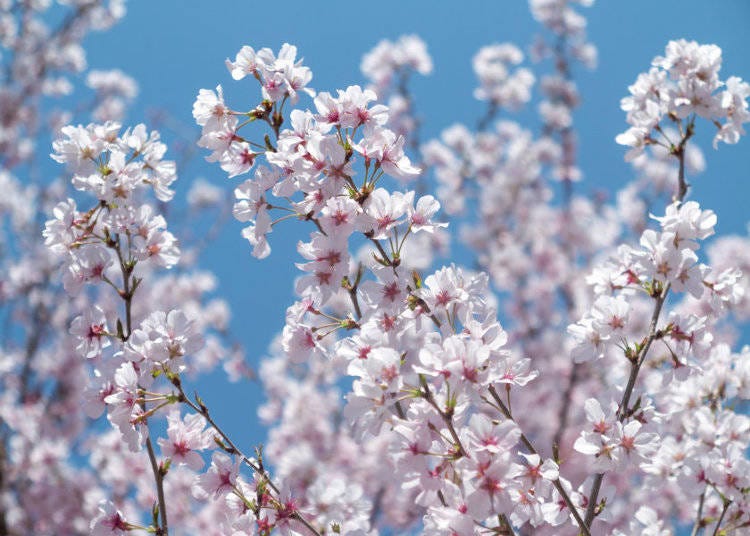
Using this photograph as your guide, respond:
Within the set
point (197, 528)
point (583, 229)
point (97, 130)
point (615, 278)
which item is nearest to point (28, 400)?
A: point (197, 528)

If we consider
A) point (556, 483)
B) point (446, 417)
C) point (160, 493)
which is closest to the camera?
point (446, 417)

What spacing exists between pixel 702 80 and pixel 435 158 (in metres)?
6.67

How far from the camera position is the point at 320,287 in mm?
2072

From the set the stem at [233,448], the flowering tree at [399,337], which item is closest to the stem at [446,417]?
the flowering tree at [399,337]

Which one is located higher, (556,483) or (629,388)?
(629,388)

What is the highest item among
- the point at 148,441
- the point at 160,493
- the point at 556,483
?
the point at 148,441

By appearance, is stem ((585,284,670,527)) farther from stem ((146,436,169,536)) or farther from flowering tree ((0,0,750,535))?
stem ((146,436,169,536))

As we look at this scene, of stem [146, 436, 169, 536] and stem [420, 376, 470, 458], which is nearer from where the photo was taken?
stem [420, 376, 470, 458]

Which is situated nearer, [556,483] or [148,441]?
[556,483]

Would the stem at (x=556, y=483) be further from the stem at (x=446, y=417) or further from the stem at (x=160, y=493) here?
the stem at (x=160, y=493)

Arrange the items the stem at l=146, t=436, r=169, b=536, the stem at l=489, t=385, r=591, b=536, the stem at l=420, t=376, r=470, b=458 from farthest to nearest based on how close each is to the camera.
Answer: the stem at l=146, t=436, r=169, b=536 < the stem at l=489, t=385, r=591, b=536 < the stem at l=420, t=376, r=470, b=458

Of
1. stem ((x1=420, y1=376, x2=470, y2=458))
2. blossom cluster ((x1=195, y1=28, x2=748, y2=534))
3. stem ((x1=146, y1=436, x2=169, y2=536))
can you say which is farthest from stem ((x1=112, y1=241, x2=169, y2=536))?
stem ((x1=420, y1=376, x2=470, y2=458))

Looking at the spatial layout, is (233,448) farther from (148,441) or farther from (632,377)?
(632,377)

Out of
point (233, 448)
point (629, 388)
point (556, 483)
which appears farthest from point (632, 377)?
point (233, 448)
